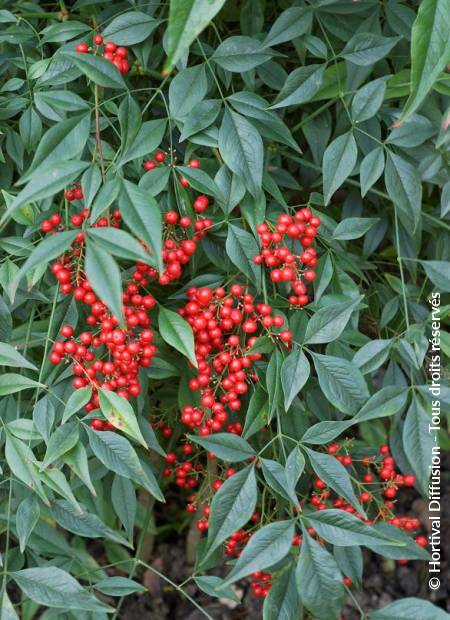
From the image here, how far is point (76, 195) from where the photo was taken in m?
1.21

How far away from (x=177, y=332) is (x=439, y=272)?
0.51 metres

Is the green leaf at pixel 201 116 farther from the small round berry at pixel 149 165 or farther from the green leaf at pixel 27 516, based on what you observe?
the green leaf at pixel 27 516

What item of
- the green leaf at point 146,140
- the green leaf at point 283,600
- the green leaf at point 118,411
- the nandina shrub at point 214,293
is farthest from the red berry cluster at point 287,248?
the green leaf at point 283,600

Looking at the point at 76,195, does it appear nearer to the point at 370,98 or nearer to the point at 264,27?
the point at 370,98

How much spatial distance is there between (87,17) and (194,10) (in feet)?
2.98

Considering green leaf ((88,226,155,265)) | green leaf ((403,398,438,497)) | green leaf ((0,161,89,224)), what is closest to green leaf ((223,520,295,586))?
green leaf ((403,398,438,497))

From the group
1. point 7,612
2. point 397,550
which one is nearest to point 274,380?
point 397,550

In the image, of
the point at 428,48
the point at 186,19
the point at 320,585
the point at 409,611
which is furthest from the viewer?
the point at 409,611

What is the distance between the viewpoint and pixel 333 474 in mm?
1159

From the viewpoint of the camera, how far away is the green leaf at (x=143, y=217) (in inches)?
35.4

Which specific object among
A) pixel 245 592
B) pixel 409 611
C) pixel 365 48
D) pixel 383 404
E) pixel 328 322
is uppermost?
pixel 365 48

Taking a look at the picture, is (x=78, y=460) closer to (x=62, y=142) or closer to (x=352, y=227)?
(x=62, y=142)

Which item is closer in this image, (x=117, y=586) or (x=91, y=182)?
(x=91, y=182)

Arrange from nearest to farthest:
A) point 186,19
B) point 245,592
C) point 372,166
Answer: point 186,19 < point 372,166 < point 245,592
